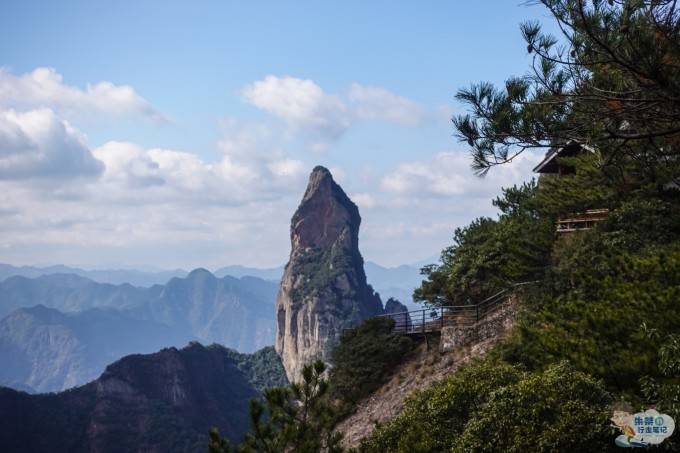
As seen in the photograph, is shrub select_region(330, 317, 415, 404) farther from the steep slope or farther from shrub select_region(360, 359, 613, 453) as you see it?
the steep slope

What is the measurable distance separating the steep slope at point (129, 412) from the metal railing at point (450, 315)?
76.0 meters

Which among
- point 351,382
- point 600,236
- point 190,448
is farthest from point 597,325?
point 190,448

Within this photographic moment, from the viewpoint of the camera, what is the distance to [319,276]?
14150cm

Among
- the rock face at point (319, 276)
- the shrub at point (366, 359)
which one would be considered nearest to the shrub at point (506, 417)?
the shrub at point (366, 359)

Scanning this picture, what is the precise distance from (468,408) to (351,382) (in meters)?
10.7

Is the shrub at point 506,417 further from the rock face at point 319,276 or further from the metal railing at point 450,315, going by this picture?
the rock face at point 319,276

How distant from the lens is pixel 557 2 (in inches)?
366
